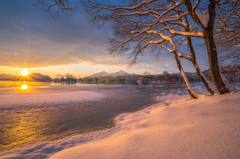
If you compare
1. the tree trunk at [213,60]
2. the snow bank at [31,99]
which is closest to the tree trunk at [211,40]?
the tree trunk at [213,60]

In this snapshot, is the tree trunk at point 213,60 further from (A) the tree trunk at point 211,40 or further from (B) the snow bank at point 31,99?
(B) the snow bank at point 31,99

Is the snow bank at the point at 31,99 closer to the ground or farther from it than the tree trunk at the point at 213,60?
closer to the ground

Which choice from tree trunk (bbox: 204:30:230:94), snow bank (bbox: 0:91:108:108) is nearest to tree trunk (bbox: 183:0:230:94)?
tree trunk (bbox: 204:30:230:94)

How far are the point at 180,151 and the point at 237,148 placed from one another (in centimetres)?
66

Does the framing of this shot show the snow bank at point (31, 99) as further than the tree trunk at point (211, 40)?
Yes

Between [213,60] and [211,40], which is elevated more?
[211,40]

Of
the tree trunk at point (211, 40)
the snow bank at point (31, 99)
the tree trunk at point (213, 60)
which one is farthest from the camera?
the snow bank at point (31, 99)

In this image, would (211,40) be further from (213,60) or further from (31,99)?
(31,99)

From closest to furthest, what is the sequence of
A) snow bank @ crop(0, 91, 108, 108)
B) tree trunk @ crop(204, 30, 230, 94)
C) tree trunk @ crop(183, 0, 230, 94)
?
tree trunk @ crop(183, 0, 230, 94) → tree trunk @ crop(204, 30, 230, 94) → snow bank @ crop(0, 91, 108, 108)

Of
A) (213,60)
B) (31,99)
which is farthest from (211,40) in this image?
(31,99)

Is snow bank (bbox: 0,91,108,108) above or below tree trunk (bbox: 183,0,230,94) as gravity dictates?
below

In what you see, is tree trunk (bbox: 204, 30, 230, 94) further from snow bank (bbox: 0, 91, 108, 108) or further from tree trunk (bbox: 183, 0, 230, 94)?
snow bank (bbox: 0, 91, 108, 108)

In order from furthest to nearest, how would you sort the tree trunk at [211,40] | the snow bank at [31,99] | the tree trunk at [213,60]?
1. the snow bank at [31,99]
2. the tree trunk at [213,60]
3. the tree trunk at [211,40]

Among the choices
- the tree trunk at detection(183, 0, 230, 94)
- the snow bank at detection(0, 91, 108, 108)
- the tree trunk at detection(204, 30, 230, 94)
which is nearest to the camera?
the tree trunk at detection(183, 0, 230, 94)
